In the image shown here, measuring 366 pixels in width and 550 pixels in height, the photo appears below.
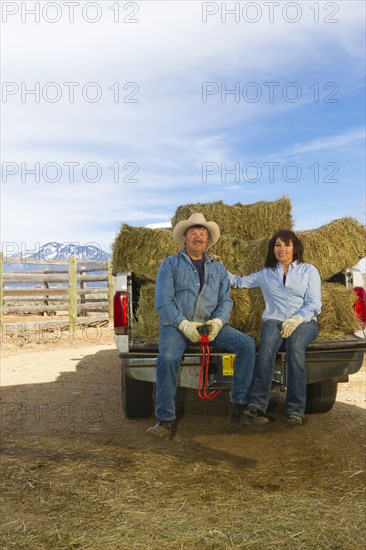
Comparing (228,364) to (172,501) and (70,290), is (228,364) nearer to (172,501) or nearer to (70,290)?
(172,501)

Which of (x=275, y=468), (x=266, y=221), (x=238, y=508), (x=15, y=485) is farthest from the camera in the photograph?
(x=266, y=221)

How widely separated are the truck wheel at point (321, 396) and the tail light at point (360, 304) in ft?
3.06

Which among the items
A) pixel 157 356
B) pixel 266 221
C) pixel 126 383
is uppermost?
pixel 266 221

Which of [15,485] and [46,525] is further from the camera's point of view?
[15,485]

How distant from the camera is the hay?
5.58m

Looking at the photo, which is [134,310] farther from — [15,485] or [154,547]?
[154,547]

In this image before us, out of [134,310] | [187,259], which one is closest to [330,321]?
[187,259]

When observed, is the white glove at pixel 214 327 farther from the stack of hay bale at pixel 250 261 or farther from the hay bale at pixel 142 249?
the hay bale at pixel 142 249

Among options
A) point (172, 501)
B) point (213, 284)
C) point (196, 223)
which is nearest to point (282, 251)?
point (213, 284)

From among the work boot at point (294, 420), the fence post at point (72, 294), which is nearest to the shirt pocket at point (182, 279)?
the work boot at point (294, 420)

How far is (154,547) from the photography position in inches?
124

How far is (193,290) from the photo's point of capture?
528 centimetres

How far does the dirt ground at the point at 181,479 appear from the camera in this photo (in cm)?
333

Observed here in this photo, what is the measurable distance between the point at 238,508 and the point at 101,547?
99cm
